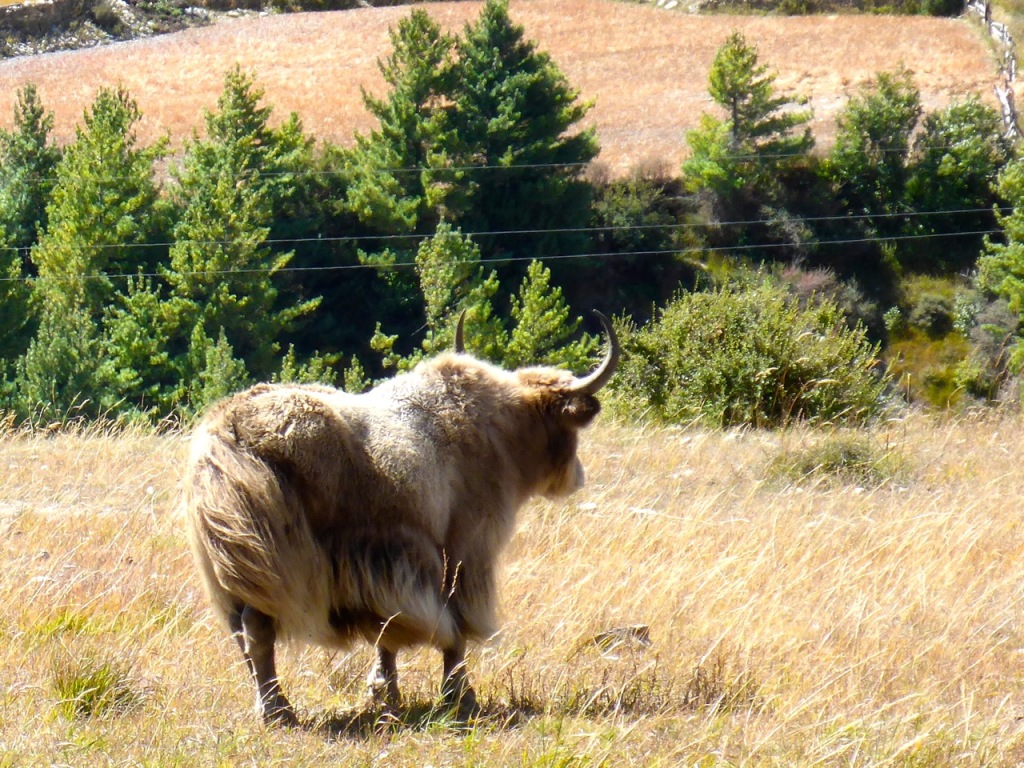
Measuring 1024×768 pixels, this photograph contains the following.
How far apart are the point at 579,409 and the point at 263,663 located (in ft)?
6.34

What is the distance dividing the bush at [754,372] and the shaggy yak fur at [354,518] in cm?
766

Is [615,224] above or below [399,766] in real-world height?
below

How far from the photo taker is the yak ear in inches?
221

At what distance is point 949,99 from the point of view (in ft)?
197

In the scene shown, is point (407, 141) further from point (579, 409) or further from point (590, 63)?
point (579, 409)

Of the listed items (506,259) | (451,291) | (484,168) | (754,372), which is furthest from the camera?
(484,168)

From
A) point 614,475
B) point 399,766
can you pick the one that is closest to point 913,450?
point 614,475

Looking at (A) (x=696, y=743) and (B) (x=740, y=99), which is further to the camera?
(B) (x=740, y=99)

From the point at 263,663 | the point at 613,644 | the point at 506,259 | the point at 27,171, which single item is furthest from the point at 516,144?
the point at 263,663

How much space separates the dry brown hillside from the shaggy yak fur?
55096mm

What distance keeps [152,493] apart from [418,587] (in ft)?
13.0

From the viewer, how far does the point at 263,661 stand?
445 centimetres

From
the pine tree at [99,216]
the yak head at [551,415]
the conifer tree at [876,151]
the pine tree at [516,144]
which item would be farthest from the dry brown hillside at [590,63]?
the yak head at [551,415]

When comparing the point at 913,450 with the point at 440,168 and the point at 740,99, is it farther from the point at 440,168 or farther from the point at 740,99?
the point at 740,99
